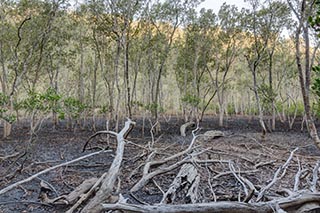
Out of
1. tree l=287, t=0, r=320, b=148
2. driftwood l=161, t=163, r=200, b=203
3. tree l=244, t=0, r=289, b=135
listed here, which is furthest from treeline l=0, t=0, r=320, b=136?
tree l=287, t=0, r=320, b=148

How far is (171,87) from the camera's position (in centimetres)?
4975

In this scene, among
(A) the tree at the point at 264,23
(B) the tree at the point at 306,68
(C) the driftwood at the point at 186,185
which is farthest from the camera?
(A) the tree at the point at 264,23

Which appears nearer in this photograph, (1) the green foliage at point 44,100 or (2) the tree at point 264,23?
(1) the green foliage at point 44,100

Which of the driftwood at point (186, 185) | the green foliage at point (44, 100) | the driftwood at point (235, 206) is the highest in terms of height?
the green foliage at point (44, 100)

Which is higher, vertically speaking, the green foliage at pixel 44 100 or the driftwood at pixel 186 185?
the green foliage at pixel 44 100

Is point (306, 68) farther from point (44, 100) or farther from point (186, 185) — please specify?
point (44, 100)

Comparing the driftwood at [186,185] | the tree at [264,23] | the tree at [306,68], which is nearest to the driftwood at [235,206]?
the tree at [306,68]

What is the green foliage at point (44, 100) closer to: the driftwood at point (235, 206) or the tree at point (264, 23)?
the driftwood at point (235, 206)

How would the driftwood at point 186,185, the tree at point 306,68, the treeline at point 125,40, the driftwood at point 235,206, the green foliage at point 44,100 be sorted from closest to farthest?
the driftwood at point 235,206 → the tree at point 306,68 → the driftwood at point 186,185 → the green foliage at point 44,100 → the treeline at point 125,40

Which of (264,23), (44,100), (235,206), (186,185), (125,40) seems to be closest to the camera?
(235,206)

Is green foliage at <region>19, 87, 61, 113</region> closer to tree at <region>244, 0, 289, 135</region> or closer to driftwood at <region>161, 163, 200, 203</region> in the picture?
driftwood at <region>161, 163, 200, 203</region>

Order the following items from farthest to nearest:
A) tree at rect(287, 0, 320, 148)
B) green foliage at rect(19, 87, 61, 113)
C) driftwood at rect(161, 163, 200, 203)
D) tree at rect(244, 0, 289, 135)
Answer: tree at rect(244, 0, 289, 135), green foliage at rect(19, 87, 61, 113), driftwood at rect(161, 163, 200, 203), tree at rect(287, 0, 320, 148)

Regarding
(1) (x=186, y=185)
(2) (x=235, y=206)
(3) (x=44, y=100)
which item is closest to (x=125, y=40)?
(3) (x=44, y=100)

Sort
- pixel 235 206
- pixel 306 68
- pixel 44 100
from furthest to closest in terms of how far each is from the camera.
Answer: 1. pixel 44 100
2. pixel 306 68
3. pixel 235 206
